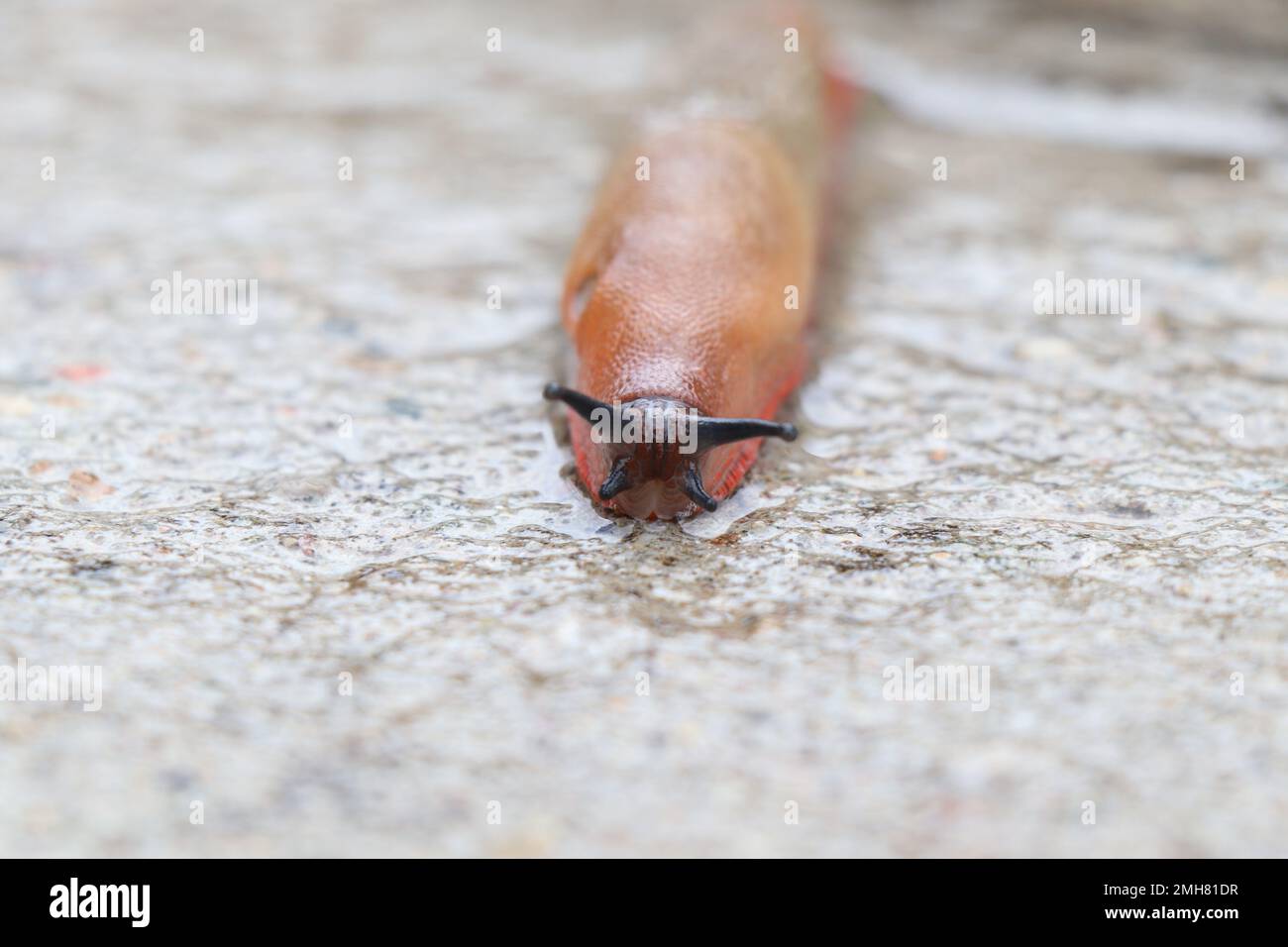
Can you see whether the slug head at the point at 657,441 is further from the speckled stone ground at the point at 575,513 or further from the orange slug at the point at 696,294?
the speckled stone ground at the point at 575,513

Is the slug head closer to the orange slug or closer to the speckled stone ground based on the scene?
the orange slug

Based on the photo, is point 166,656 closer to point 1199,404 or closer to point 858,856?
point 858,856

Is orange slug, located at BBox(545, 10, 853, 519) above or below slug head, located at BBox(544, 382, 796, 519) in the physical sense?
above

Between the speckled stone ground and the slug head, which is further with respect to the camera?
the slug head

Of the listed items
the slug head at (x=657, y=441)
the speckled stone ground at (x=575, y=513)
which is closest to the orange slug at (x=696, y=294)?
the slug head at (x=657, y=441)

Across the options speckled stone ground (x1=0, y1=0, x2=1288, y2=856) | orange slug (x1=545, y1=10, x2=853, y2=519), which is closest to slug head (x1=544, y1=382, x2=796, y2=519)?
orange slug (x1=545, y1=10, x2=853, y2=519)

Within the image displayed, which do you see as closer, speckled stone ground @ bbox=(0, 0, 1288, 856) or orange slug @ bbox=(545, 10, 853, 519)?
speckled stone ground @ bbox=(0, 0, 1288, 856)
